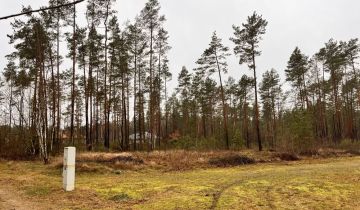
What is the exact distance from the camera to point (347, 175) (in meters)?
13.6

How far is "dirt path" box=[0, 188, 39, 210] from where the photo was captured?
28.2ft

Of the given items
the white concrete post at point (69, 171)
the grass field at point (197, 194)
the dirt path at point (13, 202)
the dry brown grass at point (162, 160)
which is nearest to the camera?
the dirt path at point (13, 202)

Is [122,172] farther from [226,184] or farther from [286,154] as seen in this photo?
[286,154]

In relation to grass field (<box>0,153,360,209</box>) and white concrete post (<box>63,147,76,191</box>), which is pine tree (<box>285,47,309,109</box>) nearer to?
grass field (<box>0,153,360,209</box>)

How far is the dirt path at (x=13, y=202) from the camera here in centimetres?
861

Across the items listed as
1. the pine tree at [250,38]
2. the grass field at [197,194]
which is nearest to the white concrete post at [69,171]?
the grass field at [197,194]

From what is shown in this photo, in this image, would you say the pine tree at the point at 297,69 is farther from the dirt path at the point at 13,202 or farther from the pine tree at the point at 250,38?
the dirt path at the point at 13,202

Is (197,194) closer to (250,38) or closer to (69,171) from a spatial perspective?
(69,171)

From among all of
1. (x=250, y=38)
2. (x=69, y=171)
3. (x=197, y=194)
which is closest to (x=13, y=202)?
(x=69, y=171)

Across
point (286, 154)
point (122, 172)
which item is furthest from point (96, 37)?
point (286, 154)

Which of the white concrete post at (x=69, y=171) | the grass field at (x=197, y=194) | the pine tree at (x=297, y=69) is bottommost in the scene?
the grass field at (x=197, y=194)

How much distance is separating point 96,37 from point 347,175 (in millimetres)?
24858

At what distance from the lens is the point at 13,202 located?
30.3ft

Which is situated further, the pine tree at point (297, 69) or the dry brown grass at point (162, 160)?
the pine tree at point (297, 69)
